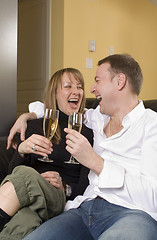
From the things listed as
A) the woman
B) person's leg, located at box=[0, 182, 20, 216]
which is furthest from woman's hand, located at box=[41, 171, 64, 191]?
person's leg, located at box=[0, 182, 20, 216]

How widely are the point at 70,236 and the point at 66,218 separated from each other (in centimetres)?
8

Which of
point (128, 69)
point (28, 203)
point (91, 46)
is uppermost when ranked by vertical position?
point (91, 46)

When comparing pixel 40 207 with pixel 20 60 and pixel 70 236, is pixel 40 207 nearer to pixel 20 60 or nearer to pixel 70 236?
pixel 70 236

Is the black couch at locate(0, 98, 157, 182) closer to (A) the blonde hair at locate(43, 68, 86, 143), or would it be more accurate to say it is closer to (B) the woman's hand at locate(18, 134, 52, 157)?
(A) the blonde hair at locate(43, 68, 86, 143)

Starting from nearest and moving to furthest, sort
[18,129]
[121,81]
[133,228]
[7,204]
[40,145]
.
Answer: [133,228], [7,204], [40,145], [121,81], [18,129]

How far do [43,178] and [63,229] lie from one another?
8.3 inches

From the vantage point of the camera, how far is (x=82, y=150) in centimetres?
116

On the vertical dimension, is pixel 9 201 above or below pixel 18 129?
below

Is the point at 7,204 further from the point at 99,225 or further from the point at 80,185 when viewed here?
the point at 80,185

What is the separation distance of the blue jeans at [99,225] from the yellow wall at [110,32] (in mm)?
2751

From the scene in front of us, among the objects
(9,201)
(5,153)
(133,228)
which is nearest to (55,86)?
(5,153)

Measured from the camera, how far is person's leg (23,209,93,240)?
44.7 inches

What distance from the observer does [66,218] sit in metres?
1.26

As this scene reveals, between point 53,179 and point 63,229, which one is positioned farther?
point 53,179
